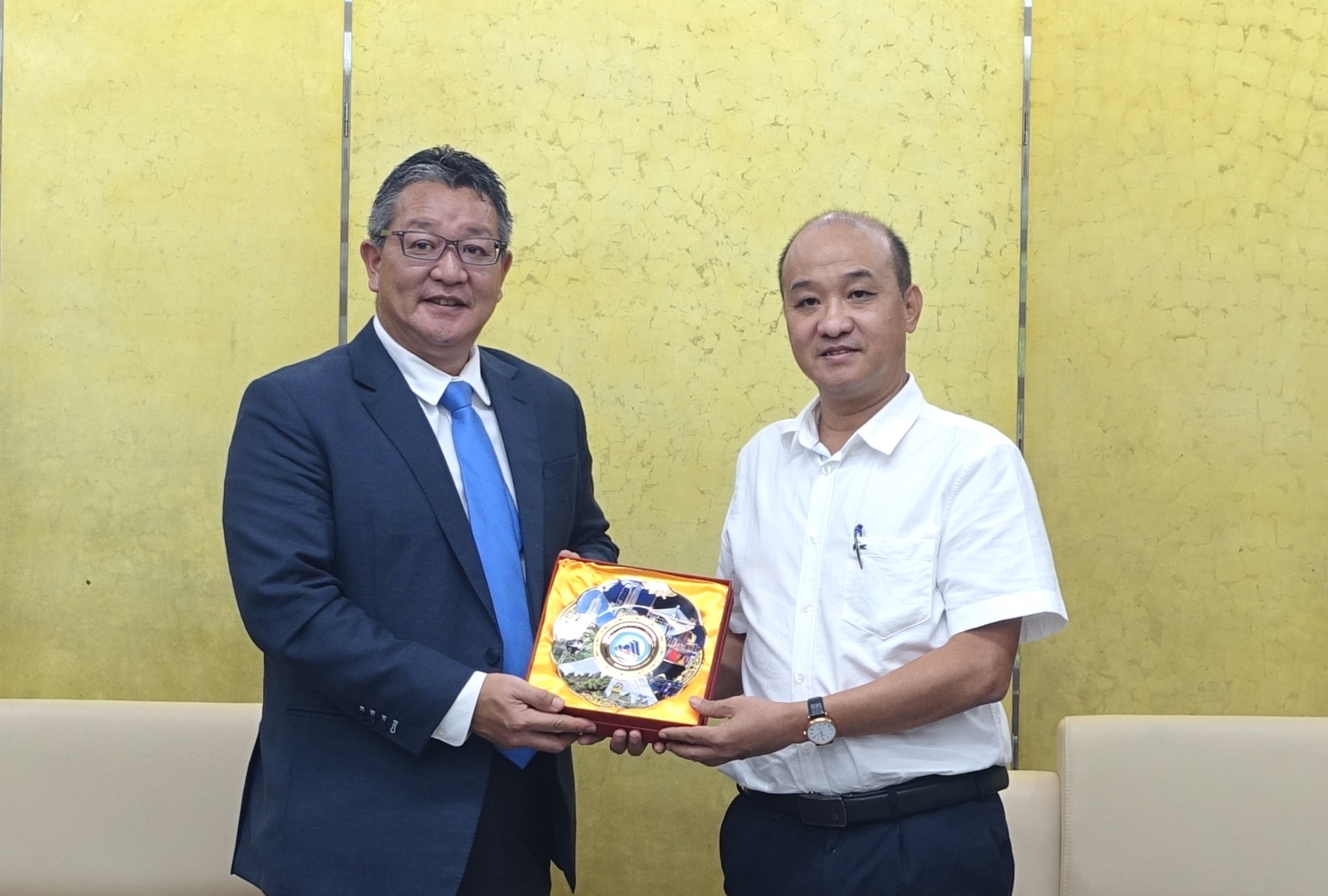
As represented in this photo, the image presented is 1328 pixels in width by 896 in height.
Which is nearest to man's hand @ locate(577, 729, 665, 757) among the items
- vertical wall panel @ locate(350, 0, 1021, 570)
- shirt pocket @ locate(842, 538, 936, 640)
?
shirt pocket @ locate(842, 538, 936, 640)

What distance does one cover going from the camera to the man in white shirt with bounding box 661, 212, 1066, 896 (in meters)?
2.10

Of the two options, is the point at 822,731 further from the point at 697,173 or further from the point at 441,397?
the point at 697,173

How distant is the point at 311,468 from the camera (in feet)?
7.14

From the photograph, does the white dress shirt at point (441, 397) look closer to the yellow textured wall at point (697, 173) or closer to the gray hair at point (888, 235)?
the gray hair at point (888, 235)

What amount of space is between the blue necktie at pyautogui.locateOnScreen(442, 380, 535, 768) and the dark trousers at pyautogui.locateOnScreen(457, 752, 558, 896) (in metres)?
0.05

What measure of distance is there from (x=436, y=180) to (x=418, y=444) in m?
0.47

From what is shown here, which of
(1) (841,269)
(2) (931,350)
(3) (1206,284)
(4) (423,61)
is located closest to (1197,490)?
(3) (1206,284)

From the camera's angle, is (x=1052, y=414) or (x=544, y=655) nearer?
(x=544, y=655)

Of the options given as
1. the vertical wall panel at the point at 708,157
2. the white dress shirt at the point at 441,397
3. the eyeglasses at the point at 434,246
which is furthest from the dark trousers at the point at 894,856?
the vertical wall panel at the point at 708,157

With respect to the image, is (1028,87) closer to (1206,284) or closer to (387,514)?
(1206,284)

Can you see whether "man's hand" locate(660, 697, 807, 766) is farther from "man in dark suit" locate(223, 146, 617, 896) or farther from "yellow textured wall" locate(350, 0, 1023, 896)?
"yellow textured wall" locate(350, 0, 1023, 896)

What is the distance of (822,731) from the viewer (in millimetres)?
2061

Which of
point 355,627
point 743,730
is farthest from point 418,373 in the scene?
point 743,730

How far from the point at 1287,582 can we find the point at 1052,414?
70 centimetres
